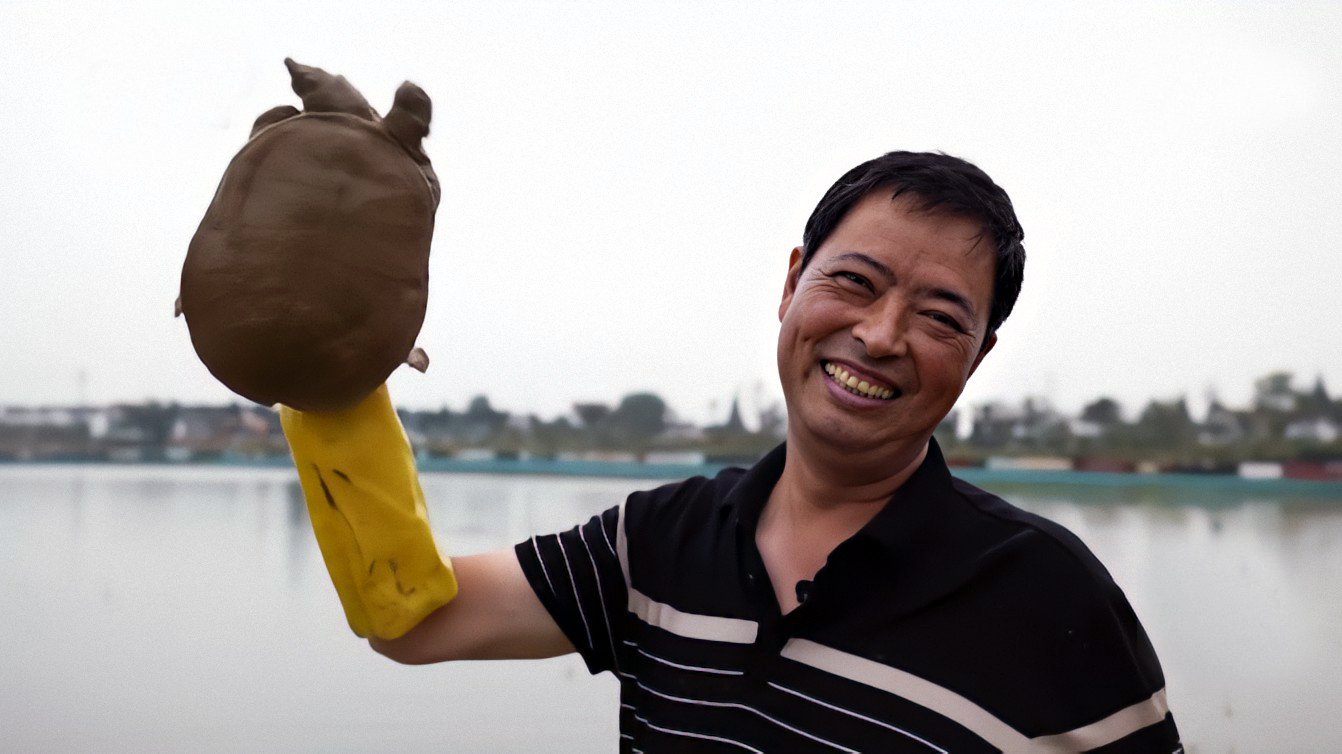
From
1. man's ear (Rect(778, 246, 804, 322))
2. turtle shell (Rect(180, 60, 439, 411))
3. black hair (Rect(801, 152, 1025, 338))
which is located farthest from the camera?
man's ear (Rect(778, 246, 804, 322))

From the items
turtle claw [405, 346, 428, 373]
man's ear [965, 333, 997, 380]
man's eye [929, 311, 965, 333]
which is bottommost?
turtle claw [405, 346, 428, 373]

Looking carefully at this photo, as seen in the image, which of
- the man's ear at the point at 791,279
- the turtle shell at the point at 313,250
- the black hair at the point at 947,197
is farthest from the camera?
the man's ear at the point at 791,279

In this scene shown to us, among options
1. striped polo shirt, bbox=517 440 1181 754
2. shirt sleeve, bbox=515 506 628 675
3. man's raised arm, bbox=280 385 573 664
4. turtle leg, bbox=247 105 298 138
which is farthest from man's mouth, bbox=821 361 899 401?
turtle leg, bbox=247 105 298 138

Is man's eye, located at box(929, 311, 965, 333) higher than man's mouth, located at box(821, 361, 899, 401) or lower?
higher

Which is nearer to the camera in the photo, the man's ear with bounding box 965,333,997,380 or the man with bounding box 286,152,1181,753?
the man with bounding box 286,152,1181,753

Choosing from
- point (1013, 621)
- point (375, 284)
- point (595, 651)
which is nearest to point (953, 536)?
point (1013, 621)

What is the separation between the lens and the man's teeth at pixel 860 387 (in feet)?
3.40

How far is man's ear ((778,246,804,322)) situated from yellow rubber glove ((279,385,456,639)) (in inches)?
18.9

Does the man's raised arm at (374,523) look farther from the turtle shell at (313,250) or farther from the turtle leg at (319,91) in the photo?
the turtle leg at (319,91)

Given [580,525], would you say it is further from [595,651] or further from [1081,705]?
[1081,705]

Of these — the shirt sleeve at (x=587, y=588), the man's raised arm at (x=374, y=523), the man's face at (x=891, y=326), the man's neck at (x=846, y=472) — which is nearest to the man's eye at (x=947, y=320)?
the man's face at (x=891, y=326)

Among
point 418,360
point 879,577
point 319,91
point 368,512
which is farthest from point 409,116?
point 879,577

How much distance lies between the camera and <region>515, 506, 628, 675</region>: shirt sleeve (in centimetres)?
123

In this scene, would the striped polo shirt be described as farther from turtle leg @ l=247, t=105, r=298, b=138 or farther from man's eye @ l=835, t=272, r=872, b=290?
turtle leg @ l=247, t=105, r=298, b=138
